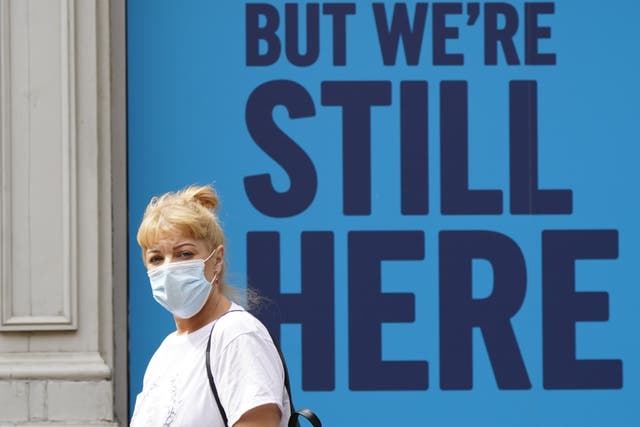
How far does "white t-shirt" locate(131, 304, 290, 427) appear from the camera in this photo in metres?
3.46

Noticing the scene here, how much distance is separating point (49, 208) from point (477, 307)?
233 centimetres

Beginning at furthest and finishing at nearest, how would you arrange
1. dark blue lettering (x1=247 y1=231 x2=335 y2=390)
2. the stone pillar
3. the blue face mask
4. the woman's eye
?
dark blue lettering (x1=247 y1=231 x2=335 y2=390), the stone pillar, the woman's eye, the blue face mask

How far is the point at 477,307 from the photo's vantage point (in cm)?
747

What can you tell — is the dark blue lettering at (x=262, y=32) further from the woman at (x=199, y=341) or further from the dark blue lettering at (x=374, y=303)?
the woman at (x=199, y=341)

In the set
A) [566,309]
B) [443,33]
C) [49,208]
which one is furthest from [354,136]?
→ [49,208]

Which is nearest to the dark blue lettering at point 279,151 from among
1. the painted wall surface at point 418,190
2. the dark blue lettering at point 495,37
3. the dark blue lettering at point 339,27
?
the painted wall surface at point 418,190

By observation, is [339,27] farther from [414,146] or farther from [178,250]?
[178,250]

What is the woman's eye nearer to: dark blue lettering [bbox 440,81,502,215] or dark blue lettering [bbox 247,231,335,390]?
dark blue lettering [bbox 247,231,335,390]

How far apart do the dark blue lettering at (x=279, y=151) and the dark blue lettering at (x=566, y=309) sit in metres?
1.34

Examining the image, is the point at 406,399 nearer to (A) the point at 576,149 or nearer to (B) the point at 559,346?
(B) the point at 559,346

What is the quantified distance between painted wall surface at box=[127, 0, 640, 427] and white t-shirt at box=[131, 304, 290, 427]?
3.76m

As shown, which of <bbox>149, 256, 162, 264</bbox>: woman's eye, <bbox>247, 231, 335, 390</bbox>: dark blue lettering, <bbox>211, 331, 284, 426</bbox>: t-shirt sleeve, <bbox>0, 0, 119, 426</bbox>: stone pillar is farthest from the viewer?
<bbox>247, 231, 335, 390</bbox>: dark blue lettering

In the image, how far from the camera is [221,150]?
7.41 metres

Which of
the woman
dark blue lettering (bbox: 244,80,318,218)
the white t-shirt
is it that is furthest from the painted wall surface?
the white t-shirt
